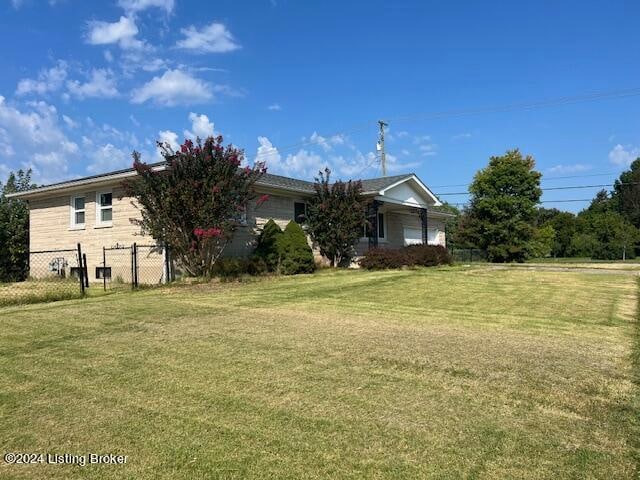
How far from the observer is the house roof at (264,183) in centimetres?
1620

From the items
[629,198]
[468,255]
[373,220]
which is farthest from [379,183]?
[629,198]

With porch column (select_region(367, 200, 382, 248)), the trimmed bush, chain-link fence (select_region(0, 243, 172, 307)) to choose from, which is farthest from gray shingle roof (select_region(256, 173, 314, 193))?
chain-link fence (select_region(0, 243, 172, 307))

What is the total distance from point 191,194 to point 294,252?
4.74 m

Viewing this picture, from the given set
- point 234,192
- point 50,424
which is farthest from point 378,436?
point 234,192

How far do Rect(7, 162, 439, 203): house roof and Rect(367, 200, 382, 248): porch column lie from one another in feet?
2.27

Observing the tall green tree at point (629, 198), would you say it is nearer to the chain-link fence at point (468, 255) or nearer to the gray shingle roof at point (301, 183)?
the chain-link fence at point (468, 255)

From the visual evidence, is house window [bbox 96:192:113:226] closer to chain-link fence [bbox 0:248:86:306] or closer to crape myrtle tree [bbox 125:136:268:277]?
chain-link fence [bbox 0:248:86:306]

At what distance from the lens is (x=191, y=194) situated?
13.2 m

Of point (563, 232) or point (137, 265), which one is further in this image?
point (563, 232)

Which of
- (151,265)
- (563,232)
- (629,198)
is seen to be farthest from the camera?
(629,198)

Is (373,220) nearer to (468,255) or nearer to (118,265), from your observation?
(118,265)

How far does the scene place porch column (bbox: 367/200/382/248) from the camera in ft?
71.6

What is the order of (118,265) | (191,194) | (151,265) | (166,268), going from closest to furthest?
(191,194), (166,268), (151,265), (118,265)

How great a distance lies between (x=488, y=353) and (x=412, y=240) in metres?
23.2
